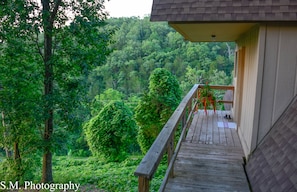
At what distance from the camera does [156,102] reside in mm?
14547

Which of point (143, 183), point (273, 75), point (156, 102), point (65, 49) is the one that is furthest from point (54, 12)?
point (143, 183)

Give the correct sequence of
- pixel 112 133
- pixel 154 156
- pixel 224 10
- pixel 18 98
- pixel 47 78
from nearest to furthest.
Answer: pixel 154 156 < pixel 224 10 < pixel 18 98 < pixel 47 78 < pixel 112 133

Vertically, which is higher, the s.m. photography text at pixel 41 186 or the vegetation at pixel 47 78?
the vegetation at pixel 47 78

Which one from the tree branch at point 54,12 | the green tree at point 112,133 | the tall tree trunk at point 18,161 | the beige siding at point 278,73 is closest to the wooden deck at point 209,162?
the beige siding at point 278,73

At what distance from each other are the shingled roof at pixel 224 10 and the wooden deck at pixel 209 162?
2.10m

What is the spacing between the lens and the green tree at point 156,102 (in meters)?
14.4

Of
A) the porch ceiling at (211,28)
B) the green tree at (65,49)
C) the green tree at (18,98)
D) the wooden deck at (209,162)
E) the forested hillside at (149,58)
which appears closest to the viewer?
the wooden deck at (209,162)

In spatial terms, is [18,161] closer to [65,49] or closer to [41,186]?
[41,186]

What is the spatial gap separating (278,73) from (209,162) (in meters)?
1.66

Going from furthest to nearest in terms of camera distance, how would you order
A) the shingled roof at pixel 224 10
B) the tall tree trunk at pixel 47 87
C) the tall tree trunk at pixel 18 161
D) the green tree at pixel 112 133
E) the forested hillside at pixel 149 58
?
the forested hillside at pixel 149 58 < the green tree at pixel 112 133 < the tall tree trunk at pixel 18 161 < the tall tree trunk at pixel 47 87 < the shingled roof at pixel 224 10

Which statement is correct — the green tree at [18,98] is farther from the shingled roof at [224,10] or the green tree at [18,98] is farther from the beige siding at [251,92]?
A: the beige siding at [251,92]

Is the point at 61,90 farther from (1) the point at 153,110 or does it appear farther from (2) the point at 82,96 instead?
(1) the point at 153,110

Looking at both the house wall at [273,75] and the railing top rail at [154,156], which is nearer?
the railing top rail at [154,156]

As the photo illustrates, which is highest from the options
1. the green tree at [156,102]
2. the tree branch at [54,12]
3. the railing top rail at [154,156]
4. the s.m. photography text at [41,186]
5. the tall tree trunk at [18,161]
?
the tree branch at [54,12]
